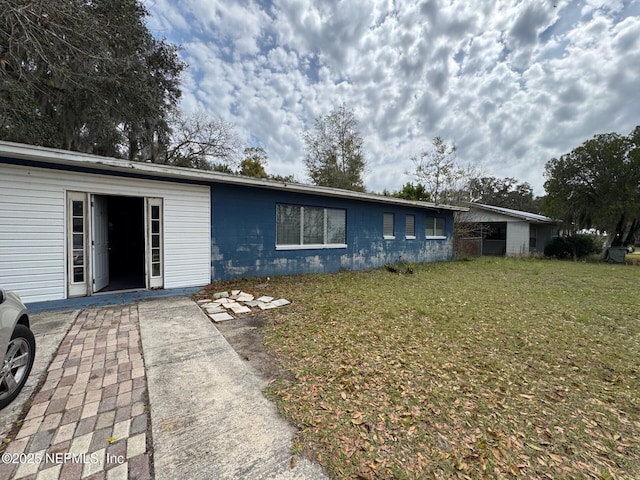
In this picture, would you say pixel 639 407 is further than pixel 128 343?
No

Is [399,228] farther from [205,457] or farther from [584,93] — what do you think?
[205,457]

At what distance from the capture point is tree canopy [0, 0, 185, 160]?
18.1ft

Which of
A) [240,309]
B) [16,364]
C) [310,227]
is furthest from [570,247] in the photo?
[16,364]

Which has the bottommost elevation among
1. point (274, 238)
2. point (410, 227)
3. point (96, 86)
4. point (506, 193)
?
point (274, 238)

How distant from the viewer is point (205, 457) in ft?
5.35

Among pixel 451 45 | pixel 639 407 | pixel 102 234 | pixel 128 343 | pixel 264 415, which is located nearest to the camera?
pixel 264 415

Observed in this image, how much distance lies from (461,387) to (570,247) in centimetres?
2013

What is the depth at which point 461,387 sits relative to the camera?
2.52 meters

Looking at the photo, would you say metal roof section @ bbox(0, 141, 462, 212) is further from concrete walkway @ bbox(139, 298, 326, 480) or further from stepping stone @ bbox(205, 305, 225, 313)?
concrete walkway @ bbox(139, 298, 326, 480)

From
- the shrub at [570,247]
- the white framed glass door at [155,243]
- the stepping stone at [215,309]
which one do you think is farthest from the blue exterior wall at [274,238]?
the shrub at [570,247]

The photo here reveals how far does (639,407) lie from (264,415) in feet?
10.8

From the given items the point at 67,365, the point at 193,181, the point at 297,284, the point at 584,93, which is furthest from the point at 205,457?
the point at 584,93

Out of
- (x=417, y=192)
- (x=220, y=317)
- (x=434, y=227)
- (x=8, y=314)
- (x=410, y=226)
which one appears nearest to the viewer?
(x=8, y=314)

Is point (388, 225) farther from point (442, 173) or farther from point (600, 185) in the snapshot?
point (600, 185)
